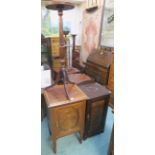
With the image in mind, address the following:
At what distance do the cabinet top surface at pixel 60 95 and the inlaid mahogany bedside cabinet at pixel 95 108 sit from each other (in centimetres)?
9

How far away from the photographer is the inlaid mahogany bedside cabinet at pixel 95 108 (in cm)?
155

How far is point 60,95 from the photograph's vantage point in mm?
1508

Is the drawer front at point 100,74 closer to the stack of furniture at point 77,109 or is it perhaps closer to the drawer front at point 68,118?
the stack of furniture at point 77,109

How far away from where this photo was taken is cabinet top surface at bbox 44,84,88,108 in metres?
1.38

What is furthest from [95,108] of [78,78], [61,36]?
[61,36]

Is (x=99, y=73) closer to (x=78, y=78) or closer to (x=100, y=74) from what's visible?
(x=100, y=74)

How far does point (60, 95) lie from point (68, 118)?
0.25 meters

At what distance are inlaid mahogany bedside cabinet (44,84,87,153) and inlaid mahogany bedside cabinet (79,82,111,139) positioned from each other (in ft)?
0.21

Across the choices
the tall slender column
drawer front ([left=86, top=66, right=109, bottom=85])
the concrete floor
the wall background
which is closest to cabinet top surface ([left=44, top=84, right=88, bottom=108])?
the tall slender column
